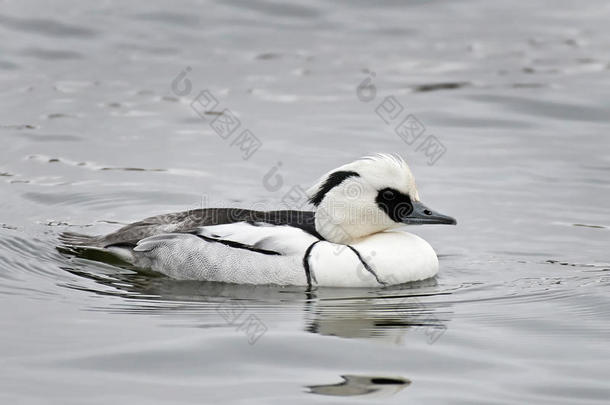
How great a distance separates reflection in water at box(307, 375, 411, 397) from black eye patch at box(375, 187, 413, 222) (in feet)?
8.67

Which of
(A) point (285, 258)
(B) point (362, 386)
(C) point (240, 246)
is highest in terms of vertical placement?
(C) point (240, 246)

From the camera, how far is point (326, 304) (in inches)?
356

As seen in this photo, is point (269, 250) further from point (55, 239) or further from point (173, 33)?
point (173, 33)

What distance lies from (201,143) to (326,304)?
6.04 metres

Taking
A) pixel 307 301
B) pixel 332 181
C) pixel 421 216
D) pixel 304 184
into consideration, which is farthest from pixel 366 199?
pixel 304 184

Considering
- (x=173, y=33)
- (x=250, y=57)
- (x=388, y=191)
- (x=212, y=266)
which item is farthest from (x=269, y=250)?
(x=173, y=33)

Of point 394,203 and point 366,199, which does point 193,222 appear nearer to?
point 366,199

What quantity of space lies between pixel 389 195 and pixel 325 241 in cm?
70

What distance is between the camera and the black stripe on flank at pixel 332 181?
9.65 meters

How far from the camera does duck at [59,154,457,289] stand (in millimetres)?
9539

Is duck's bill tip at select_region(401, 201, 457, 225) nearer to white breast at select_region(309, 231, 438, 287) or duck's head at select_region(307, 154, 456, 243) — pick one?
duck's head at select_region(307, 154, 456, 243)

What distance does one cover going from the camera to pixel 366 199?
31.9ft

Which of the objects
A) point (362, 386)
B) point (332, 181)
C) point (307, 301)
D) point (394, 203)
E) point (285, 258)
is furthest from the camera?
point (394, 203)

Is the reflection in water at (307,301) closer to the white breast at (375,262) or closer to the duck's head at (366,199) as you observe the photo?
the white breast at (375,262)
